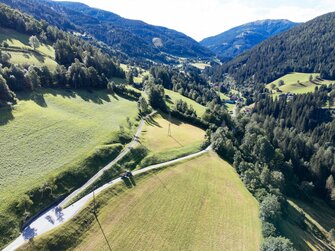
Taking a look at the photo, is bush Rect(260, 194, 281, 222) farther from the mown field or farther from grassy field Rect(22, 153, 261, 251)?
the mown field

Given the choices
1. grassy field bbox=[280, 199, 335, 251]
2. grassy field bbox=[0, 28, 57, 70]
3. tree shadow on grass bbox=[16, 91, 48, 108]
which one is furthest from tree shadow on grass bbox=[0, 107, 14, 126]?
grassy field bbox=[280, 199, 335, 251]

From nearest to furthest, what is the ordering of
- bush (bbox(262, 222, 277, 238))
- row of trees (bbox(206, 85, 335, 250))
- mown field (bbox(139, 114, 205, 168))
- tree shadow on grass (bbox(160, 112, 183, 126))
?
bush (bbox(262, 222, 277, 238)) < row of trees (bbox(206, 85, 335, 250)) < mown field (bbox(139, 114, 205, 168)) < tree shadow on grass (bbox(160, 112, 183, 126))

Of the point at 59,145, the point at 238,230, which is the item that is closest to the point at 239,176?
the point at 238,230

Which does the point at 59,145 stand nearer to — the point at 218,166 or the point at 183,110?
the point at 218,166

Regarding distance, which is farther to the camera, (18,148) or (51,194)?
(18,148)

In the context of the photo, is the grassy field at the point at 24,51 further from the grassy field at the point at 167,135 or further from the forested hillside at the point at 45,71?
the grassy field at the point at 167,135

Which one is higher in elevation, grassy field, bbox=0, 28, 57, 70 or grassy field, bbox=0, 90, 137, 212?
grassy field, bbox=0, 28, 57, 70

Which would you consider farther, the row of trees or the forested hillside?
the forested hillside
